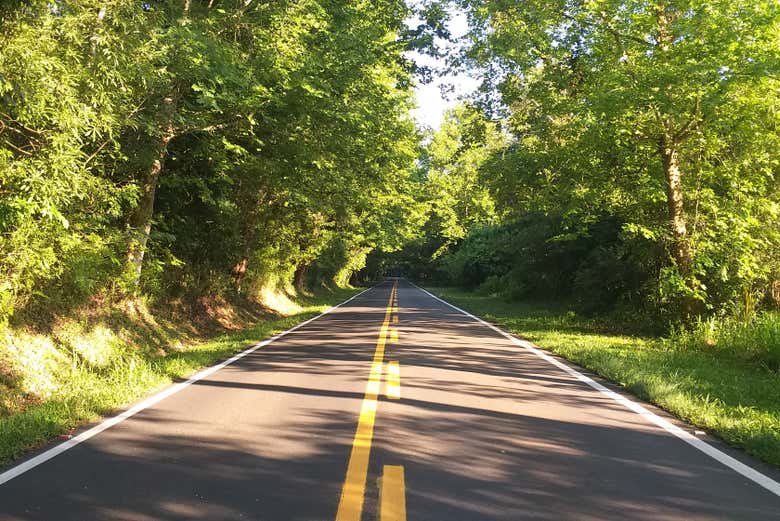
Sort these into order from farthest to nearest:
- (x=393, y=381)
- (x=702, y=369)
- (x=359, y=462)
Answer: (x=702, y=369)
(x=393, y=381)
(x=359, y=462)

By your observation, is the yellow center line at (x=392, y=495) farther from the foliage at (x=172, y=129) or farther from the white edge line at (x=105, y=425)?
the foliage at (x=172, y=129)

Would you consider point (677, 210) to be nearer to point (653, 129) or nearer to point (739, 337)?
point (653, 129)

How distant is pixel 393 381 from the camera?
8.18 meters

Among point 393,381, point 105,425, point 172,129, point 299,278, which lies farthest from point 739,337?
point 299,278

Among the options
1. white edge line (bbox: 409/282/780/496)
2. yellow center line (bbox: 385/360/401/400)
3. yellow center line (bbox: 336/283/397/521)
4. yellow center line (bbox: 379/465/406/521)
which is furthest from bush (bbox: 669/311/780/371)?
yellow center line (bbox: 379/465/406/521)

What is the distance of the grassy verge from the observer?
19.3 feet

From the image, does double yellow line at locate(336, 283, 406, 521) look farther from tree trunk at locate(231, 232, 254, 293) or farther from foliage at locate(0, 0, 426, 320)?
tree trunk at locate(231, 232, 254, 293)

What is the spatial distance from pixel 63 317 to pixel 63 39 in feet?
15.5

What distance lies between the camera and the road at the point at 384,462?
390 centimetres

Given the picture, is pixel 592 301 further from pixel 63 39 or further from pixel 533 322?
pixel 63 39

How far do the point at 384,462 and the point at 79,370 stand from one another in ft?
18.9

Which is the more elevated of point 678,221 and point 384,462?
point 678,221

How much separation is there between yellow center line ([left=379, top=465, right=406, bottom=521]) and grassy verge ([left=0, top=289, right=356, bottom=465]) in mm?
3123

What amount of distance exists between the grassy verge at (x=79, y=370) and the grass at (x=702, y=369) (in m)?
6.41
